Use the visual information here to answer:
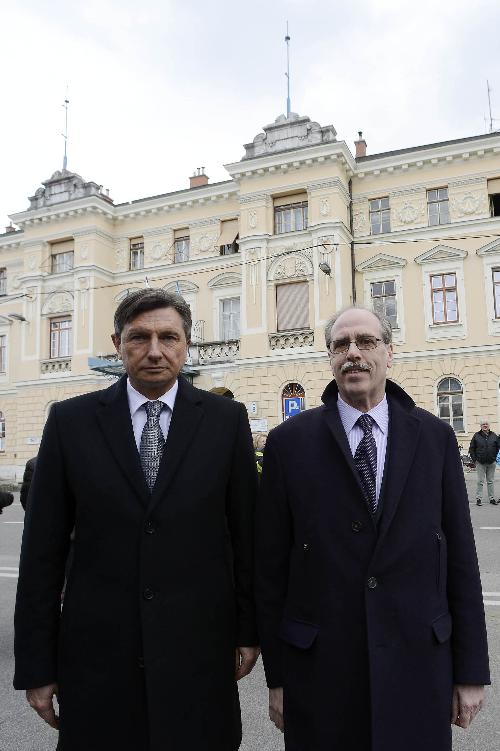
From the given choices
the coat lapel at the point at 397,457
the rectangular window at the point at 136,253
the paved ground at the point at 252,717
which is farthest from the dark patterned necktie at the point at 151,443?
the rectangular window at the point at 136,253

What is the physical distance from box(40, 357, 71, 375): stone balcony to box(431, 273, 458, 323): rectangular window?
16582 millimetres

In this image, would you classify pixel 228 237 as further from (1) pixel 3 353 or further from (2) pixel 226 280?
(1) pixel 3 353

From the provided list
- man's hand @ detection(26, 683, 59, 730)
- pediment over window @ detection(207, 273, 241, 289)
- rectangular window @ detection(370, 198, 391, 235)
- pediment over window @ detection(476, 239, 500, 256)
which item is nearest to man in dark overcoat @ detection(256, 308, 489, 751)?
man's hand @ detection(26, 683, 59, 730)

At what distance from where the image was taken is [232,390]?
80.3 ft

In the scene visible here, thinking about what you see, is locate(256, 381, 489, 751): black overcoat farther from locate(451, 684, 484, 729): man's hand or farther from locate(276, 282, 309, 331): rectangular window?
locate(276, 282, 309, 331): rectangular window

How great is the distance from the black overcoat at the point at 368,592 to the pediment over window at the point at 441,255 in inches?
869

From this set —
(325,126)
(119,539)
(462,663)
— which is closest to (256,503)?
(119,539)

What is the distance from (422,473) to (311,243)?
22.1m

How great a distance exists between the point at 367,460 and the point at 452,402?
20.8m

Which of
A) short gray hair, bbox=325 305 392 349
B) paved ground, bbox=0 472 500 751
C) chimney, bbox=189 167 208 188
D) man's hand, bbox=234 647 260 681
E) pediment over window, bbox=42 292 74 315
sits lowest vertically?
paved ground, bbox=0 472 500 751

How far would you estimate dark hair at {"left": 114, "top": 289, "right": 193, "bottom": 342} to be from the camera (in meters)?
2.56

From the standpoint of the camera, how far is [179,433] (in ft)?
8.04

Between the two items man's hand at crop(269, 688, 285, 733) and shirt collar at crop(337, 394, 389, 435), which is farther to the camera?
shirt collar at crop(337, 394, 389, 435)

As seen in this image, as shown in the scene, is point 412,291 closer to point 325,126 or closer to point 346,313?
point 325,126
